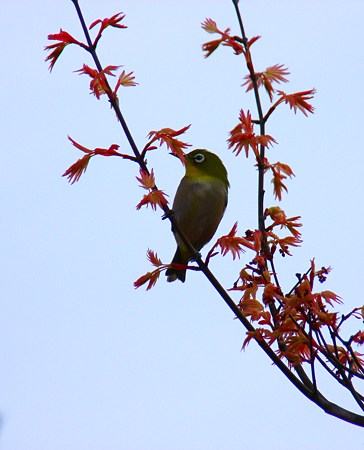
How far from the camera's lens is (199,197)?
6.29 metres

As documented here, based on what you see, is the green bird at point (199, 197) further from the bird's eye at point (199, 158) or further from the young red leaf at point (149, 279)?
the young red leaf at point (149, 279)

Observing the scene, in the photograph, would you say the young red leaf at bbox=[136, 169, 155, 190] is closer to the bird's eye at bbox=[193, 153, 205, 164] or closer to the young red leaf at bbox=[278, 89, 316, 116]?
the young red leaf at bbox=[278, 89, 316, 116]

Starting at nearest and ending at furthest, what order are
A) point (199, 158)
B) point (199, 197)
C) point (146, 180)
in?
point (146, 180), point (199, 197), point (199, 158)

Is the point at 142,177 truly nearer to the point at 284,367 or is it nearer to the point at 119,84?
the point at 119,84

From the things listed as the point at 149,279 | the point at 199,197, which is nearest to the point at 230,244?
the point at 149,279

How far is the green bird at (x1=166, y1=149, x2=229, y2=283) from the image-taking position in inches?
249

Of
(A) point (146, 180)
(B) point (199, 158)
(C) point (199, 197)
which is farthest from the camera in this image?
(B) point (199, 158)

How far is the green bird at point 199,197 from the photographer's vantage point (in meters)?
6.32

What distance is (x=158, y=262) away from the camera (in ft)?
12.8

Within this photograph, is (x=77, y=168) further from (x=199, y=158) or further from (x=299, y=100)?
(x=199, y=158)

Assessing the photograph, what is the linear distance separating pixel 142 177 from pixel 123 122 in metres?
0.41

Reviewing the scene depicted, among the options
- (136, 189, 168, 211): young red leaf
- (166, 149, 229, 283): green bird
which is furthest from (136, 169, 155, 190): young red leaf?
(166, 149, 229, 283): green bird

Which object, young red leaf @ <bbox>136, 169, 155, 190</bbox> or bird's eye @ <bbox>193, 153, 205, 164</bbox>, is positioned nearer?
young red leaf @ <bbox>136, 169, 155, 190</bbox>

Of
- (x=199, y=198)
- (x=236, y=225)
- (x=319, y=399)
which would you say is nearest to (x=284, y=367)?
(x=319, y=399)
